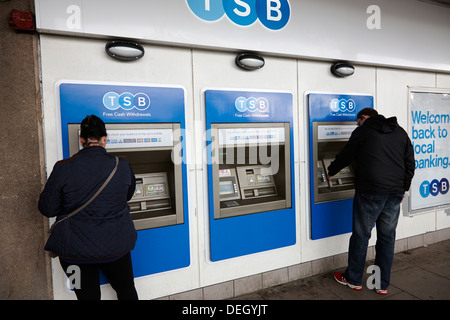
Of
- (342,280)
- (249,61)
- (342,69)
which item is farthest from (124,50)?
(342,280)

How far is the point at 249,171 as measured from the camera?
281cm

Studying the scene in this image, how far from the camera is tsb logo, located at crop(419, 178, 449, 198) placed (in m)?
3.79

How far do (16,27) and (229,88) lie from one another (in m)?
1.65

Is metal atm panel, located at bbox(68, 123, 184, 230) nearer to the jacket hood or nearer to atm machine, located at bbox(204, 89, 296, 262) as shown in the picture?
atm machine, located at bbox(204, 89, 296, 262)

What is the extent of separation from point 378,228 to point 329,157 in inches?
36.1

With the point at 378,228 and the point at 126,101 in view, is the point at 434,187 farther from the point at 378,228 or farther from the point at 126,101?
the point at 126,101

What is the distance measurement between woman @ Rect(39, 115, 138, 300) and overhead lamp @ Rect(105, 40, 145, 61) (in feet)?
2.29

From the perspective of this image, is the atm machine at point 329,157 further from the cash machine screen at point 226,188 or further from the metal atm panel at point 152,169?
the metal atm panel at point 152,169

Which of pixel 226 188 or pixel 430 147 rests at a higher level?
pixel 430 147

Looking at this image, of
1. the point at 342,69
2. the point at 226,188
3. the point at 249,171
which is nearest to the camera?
the point at 226,188

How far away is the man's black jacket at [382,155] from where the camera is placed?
2490mm

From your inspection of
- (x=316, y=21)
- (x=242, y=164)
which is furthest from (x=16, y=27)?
(x=316, y=21)

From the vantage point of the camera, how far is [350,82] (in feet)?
10.5

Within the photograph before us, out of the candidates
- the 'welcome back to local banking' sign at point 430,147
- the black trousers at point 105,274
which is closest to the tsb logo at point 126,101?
the black trousers at point 105,274
